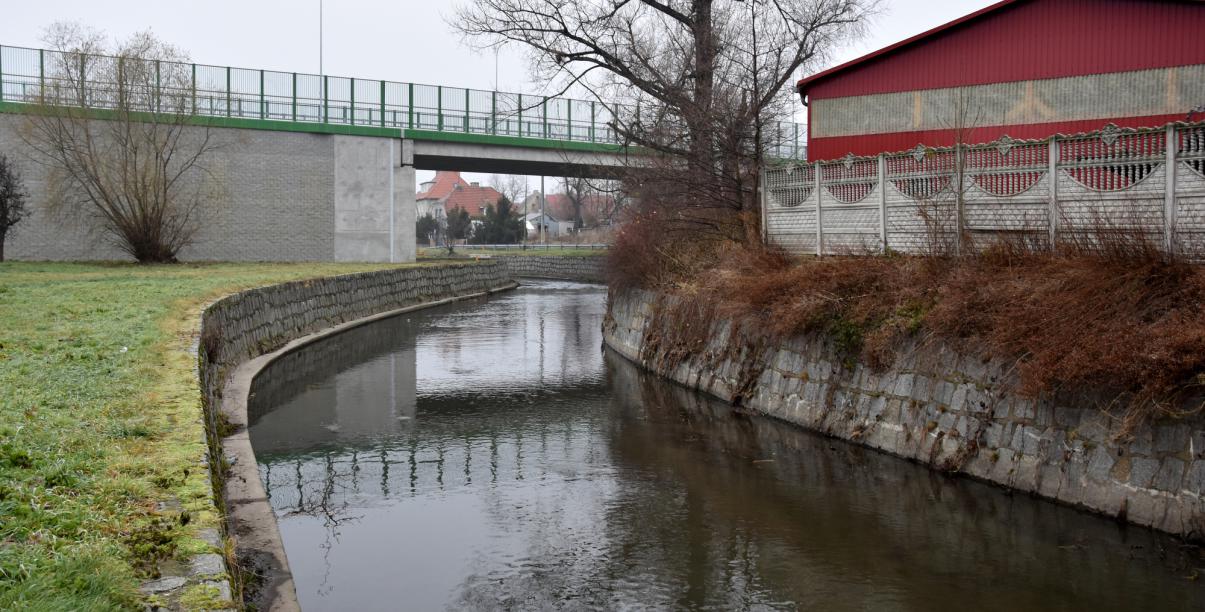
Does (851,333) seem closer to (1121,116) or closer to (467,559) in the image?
(467,559)

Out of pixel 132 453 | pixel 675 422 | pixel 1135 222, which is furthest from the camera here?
pixel 675 422

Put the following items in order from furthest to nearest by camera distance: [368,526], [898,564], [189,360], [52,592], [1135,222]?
[189,360]
[1135,222]
[368,526]
[898,564]
[52,592]

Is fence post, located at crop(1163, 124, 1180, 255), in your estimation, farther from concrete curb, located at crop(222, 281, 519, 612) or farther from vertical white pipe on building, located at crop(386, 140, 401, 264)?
vertical white pipe on building, located at crop(386, 140, 401, 264)

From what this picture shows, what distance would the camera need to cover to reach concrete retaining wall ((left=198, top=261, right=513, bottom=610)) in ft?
26.2

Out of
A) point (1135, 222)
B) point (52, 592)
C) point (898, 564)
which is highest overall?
point (1135, 222)

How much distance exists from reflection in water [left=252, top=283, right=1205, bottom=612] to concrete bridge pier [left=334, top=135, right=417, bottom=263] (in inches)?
1061

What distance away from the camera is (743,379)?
15.5 meters

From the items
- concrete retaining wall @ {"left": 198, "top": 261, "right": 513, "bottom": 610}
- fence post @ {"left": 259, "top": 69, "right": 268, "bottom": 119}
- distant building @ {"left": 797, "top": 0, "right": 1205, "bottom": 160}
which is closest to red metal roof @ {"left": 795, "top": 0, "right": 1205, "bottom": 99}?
distant building @ {"left": 797, "top": 0, "right": 1205, "bottom": 160}

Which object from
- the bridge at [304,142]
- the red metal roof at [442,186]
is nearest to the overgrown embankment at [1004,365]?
the bridge at [304,142]

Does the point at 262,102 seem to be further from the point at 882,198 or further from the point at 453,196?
the point at 453,196

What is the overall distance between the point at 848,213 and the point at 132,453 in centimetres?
1134

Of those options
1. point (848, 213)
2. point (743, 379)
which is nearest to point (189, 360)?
point (743, 379)

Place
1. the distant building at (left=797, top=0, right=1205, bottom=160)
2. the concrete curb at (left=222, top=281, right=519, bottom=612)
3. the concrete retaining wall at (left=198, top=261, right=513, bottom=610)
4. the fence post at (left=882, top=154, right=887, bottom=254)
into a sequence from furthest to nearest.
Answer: the distant building at (left=797, top=0, right=1205, bottom=160), the fence post at (left=882, top=154, right=887, bottom=254), the concrete retaining wall at (left=198, top=261, right=513, bottom=610), the concrete curb at (left=222, top=281, right=519, bottom=612)

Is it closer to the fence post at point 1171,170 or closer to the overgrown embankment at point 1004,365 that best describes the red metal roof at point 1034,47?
the overgrown embankment at point 1004,365
